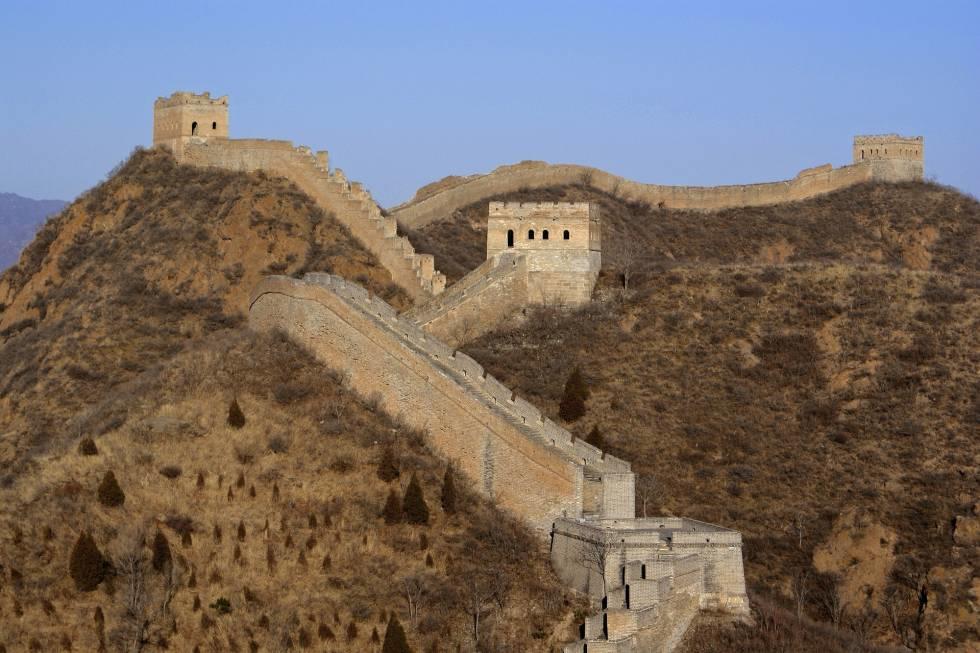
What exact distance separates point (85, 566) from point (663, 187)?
49.4 meters

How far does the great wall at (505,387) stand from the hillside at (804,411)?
1082 mm

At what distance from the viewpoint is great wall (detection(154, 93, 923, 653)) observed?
33.6 m

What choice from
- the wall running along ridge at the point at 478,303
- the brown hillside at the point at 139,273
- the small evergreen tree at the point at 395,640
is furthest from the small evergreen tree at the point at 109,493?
the brown hillside at the point at 139,273

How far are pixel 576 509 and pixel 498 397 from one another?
4.00 meters

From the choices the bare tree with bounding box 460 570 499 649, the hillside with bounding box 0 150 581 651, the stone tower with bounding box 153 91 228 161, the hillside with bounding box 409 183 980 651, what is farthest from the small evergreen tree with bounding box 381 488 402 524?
the stone tower with bounding box 153 91 228 161

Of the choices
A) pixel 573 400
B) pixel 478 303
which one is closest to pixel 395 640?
pixel 573 400

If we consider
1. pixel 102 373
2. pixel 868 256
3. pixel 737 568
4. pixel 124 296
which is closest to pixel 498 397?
pixel 737 568

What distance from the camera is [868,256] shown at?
74562 millimetres

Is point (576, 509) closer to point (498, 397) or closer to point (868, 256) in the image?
point (498, 397)

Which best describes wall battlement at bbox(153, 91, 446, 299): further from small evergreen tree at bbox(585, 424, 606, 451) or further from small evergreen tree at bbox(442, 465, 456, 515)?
small evergreen tree at bbox(442, 465, 456, 515)

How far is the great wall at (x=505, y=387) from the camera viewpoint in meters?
33.6

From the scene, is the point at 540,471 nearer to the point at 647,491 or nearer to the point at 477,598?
the point at 477,598

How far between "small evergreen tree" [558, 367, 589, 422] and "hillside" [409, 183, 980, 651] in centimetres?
30

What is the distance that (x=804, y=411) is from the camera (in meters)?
47.2
